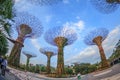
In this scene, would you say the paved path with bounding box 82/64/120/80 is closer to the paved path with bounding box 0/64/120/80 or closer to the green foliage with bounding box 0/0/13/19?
the paved path with bounding box 0/64/120/80

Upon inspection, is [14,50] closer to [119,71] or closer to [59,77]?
[59,77]

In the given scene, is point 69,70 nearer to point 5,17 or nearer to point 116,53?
Answer: point 116,53

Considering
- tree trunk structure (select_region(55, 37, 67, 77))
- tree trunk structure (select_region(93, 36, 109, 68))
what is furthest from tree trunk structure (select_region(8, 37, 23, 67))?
tree trunk structure (select_region(93, 36, 109, 68))

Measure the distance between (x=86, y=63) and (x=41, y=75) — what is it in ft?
27.6

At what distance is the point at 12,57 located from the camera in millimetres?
30797

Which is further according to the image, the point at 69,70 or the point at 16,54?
the point at 69,70

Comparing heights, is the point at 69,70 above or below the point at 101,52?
below

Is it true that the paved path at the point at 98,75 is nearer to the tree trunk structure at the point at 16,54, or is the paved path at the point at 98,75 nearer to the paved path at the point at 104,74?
the paved path at the point at 104,74

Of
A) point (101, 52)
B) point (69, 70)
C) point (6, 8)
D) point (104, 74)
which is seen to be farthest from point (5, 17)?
point (101, 52)

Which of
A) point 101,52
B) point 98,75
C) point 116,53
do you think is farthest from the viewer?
point 101,52

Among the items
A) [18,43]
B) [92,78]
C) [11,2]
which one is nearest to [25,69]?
[18,43]

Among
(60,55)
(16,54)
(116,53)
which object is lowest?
(16,54)

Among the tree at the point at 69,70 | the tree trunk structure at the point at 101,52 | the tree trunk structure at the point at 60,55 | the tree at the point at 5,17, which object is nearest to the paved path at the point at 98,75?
the tree trunk structure at the point at 101,52

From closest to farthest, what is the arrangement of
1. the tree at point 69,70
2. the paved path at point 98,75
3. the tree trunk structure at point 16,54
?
the paved path at point 98,75
the tree trunk structure at point 16,54
the tree at point 69,70
